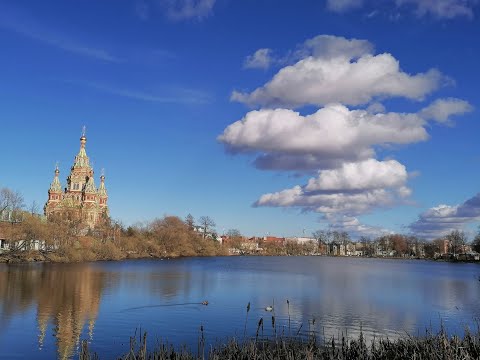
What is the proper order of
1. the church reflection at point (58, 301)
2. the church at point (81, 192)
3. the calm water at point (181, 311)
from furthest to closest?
the church at point (81, 192)
the church reflection at point (58, 301)
the calm water at point (181, 311)

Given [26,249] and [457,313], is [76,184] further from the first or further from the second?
[457,313]

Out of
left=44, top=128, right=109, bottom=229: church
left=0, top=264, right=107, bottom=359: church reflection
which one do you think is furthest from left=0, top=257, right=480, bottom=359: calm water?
left=44, top=128, right=109, bottom=229: church

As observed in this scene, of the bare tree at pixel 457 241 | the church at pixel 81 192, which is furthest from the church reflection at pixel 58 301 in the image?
the bare tree at pixel 457 241

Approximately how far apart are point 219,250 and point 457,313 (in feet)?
435

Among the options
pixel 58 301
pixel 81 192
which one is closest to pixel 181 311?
pixel 58 301

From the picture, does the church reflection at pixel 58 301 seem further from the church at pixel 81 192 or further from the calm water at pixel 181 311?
the church at pixel 81 192

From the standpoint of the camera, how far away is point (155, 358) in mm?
13945

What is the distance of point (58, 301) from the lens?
35.1 metres

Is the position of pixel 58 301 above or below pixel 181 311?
above

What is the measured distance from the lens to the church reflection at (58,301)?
24.2 meters

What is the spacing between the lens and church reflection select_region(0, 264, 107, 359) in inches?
954

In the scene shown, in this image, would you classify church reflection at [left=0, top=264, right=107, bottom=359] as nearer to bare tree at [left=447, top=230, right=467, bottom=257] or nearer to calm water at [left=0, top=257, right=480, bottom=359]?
calm water at [left=0, top=257, right=480, bottom=359]

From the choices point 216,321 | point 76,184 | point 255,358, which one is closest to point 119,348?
point 216,321

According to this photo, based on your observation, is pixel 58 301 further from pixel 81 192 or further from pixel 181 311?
pixel 81 192
